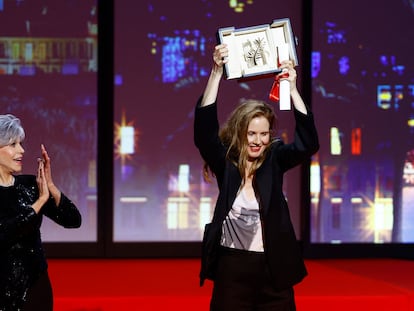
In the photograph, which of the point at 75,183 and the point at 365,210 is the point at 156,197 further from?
the point at 365,210

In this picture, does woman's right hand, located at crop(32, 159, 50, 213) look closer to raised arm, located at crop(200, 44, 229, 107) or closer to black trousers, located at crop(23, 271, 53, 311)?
black trousers, located at crop(23, 271, 53, 311)

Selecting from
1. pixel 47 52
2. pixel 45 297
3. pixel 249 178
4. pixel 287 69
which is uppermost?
pixel 47 52

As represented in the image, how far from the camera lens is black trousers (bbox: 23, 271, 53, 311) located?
2.30 meters

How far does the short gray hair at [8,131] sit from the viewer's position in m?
2.32

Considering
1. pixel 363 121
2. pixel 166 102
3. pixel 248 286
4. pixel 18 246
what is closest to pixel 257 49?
pixel 248 286

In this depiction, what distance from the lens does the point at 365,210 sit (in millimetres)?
5273

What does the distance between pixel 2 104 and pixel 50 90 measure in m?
0.38

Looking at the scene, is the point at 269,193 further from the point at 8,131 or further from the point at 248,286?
the point at 8,131

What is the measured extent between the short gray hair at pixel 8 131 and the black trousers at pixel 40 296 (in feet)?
1.59

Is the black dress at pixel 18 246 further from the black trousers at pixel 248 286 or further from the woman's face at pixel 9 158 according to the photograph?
the black trousers at pixel 248 286

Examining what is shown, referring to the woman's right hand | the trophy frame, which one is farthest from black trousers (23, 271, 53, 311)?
the trophy frame

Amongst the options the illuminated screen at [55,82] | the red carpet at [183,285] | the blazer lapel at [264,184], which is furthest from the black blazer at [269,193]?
the illuminated screen at [55,82]

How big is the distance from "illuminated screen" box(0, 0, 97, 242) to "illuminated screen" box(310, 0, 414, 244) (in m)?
1.76

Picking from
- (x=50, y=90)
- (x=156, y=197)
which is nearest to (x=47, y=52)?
(x=50, y=90)
